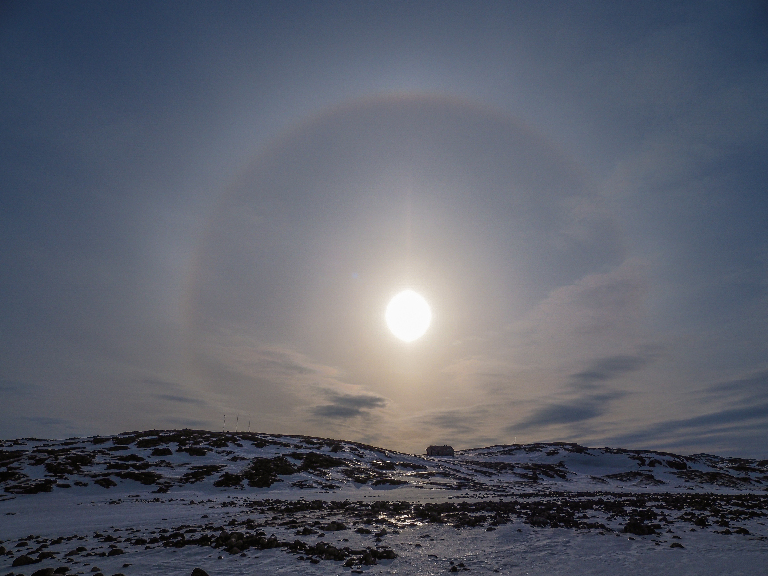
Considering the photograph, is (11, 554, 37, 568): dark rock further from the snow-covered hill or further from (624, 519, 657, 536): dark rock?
(624, 519, 657, 536): dark rock

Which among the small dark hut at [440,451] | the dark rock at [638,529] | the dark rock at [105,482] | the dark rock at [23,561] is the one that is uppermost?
the small dark hut at [440,451]

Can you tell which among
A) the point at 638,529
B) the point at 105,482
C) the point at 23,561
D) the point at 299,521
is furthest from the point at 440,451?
the point at 23,561

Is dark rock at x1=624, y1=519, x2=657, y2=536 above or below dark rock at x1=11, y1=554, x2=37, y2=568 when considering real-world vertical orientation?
above

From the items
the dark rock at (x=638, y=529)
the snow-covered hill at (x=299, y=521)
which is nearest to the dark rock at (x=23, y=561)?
the snow-covered hill at (x=299, y=521)

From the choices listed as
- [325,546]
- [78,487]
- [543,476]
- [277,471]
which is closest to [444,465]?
[543,476]

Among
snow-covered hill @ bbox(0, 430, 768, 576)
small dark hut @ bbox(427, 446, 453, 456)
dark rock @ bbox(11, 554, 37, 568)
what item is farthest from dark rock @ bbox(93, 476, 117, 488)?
small dark hut @ bbox(427, 446, 453, 456)

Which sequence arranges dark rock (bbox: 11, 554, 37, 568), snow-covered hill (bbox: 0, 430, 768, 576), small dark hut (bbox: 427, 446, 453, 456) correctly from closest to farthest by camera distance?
dark rock (bbox: 11, 554, 37, 568) < snow-covered hill (bbox: 0, 430, 768, 576) < small dark hut (bbox: 427, 446, 453, 456)

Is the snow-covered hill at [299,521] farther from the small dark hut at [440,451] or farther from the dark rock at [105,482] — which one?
the small dark hut at [440,451]

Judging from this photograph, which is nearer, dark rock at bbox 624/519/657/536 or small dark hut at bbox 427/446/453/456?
dark rock at bbox 624/519/657/536

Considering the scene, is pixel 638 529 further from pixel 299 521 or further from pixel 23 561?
pixel 23 561
